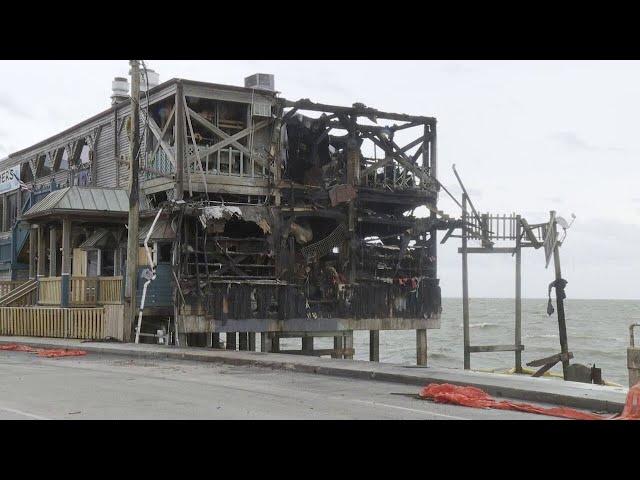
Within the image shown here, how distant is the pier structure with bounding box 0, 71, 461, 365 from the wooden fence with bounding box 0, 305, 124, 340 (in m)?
0.06

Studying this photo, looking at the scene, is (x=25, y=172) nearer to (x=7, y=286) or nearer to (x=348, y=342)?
(x=7, y=286)

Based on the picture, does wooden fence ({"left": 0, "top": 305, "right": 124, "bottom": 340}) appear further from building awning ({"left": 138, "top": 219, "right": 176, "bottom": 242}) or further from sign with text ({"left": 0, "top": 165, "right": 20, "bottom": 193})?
sign with text ({"left": 0, "top": 165, "right": 20, "bottom": 193})

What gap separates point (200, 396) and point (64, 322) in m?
15.9

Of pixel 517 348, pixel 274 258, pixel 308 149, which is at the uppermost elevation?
pixel 308 149

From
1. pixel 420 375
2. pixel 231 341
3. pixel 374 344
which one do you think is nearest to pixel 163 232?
pixel 231 341

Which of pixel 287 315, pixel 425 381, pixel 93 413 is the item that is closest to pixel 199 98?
pixel 287 315

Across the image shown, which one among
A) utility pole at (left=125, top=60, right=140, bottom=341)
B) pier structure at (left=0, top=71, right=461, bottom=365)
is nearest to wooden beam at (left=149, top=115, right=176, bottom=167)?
pier structure at (left=0, top=71, right=461, bottom=365)

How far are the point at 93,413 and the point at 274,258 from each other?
17336 millimetres

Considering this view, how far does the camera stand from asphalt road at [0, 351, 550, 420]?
34.4ft

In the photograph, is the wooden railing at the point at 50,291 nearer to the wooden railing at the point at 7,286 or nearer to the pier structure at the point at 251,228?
the pier structure at the point at 251,228

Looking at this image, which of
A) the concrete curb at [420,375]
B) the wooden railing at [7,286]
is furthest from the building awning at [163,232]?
the wooden railing at [7,286]

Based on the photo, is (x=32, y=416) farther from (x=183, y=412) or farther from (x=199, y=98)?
(x=199, y=98)

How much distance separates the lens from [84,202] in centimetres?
2911
